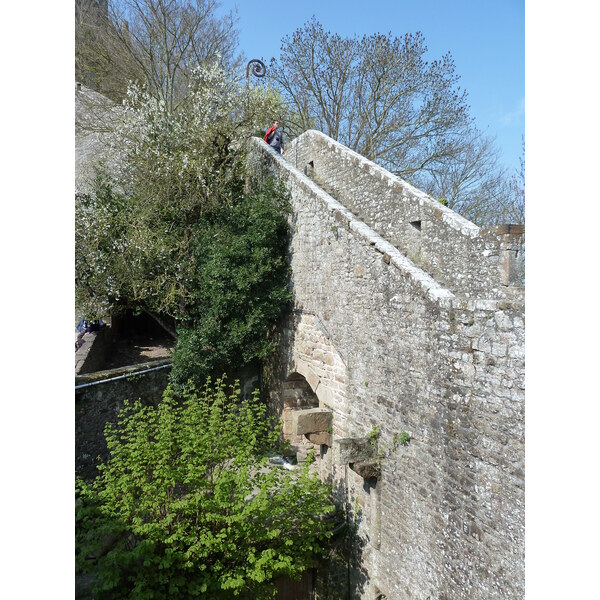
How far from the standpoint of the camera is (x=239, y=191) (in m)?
11.1

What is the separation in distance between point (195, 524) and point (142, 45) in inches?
587

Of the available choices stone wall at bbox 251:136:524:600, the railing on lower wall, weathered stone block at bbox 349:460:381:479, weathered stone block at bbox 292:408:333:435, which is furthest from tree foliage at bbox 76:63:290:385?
weathered stone block at bbox 349:460:381:479

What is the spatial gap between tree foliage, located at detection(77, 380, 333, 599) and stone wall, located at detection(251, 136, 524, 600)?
3.55ft

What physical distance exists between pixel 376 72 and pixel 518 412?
50.1 feet

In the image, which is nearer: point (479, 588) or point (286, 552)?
point (479, 588)

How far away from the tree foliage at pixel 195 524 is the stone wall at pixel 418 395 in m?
1.08

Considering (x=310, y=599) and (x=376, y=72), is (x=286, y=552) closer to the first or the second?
(x=310, y=599)

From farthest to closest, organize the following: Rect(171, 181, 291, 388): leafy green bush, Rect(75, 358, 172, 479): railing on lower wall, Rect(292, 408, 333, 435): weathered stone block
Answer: Rect(171, 181, 291, 388): leafy green bush
Rect(75, 358, 172, 479): railing on lower wall
Rect(292, 408, 333, 435): weathered stone block

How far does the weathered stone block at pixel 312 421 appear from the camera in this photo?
24.5 ft

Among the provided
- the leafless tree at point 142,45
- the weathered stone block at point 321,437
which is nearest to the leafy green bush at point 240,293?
the weathered stone block at point 321,437

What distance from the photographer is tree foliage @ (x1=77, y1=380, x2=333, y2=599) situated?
224 inches

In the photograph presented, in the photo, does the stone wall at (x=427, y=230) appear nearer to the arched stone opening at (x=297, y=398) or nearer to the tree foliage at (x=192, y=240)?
the tree foliage at (x=192, y=240)

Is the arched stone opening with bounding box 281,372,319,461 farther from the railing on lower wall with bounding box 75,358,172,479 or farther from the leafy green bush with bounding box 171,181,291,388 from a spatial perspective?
the railing on lower wall with bounding box 75,358,172,479
